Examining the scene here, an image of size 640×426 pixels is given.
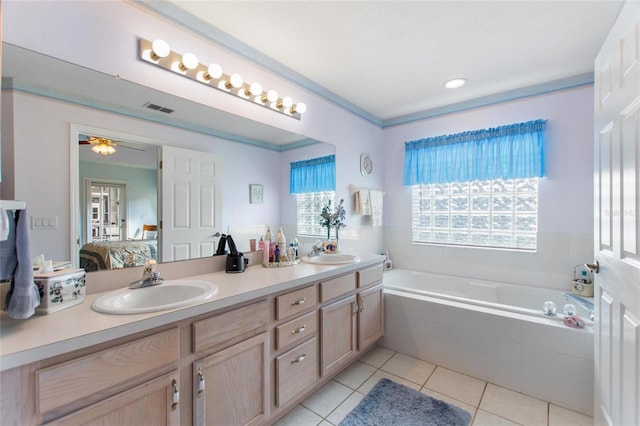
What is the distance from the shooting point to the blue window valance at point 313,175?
227cm

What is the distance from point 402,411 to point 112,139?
7.53 ft

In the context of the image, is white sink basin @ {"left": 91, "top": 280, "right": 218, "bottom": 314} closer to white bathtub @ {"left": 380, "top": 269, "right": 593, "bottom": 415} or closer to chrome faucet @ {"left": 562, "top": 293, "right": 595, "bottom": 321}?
white bathtub @ {"left": 380, "top": 269, "right": 593, "bottom": 415}

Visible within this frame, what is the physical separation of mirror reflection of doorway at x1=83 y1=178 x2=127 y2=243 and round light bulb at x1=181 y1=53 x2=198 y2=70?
2.46 ft

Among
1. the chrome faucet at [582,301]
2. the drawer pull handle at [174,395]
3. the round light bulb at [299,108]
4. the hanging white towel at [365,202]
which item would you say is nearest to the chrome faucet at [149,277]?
the drawer pull handle at [174,395]

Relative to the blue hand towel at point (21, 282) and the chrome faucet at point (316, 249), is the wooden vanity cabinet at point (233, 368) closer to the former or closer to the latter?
the blue hand towel at point (21, 282)

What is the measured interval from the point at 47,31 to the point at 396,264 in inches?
134

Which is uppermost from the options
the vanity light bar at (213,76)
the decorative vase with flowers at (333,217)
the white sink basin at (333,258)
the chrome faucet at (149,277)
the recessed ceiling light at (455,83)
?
the recessed ceiling light at (455,83)

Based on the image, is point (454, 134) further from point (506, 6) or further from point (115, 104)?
point (115, 104)

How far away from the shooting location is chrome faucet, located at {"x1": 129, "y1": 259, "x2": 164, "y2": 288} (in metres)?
1.40

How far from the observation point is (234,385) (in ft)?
4.36

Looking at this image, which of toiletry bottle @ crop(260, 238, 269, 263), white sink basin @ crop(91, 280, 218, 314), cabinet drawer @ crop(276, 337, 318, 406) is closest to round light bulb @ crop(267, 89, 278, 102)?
toiletry bottle @ crop(260, 238, 269, 263)

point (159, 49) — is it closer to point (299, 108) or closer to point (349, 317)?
point (299, 108)

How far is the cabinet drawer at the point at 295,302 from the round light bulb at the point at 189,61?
4.62 ft

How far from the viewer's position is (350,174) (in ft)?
9.53
